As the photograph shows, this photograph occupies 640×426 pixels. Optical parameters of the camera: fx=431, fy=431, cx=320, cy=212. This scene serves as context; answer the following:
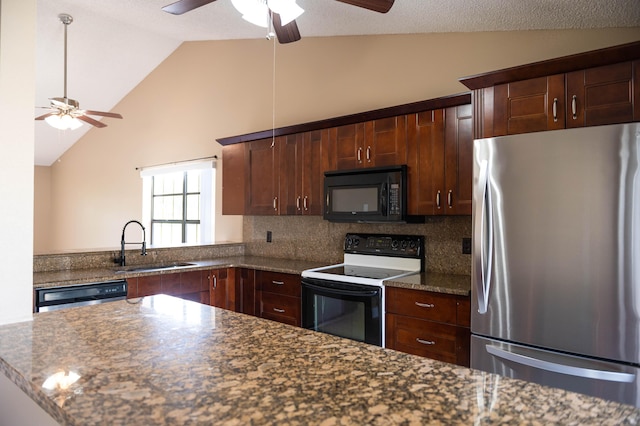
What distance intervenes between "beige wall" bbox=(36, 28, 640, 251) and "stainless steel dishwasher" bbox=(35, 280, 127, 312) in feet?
6.33

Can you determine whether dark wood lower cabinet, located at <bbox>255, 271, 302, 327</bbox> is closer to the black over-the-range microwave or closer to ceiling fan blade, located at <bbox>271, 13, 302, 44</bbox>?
the black over-the-range microwave

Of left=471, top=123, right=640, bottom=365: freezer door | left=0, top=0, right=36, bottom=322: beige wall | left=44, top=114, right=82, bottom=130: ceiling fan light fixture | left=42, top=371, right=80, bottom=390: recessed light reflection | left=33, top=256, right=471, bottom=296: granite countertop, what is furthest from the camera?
left=44, top=114, right=82, bottom=130: ceiling fan light fixture

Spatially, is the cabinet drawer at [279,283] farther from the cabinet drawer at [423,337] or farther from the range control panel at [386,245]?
the cabinet drawer at [423,337]

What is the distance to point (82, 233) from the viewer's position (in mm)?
7598

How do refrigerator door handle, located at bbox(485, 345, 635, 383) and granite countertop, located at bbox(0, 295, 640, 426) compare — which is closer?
granite countertop, located at bbox(0, 295, 640, 426)

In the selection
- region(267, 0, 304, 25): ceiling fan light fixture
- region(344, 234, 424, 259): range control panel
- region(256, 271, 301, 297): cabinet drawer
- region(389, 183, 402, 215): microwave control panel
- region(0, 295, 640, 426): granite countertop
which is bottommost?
region(256, 271, 301, 297): cabinet drawer

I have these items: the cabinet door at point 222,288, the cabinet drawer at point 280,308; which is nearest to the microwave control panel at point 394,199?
the cabinet drawer at point 280,308

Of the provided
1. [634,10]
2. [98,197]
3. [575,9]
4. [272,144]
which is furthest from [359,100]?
[98,197]

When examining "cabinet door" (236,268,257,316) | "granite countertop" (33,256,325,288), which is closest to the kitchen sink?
"granite countertop" (33,256,325,288)

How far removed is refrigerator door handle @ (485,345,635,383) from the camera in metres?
1.88

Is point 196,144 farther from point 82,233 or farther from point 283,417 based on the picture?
point 283,417

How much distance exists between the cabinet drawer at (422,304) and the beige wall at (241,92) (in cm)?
157

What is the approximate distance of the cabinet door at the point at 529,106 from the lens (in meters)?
2.20

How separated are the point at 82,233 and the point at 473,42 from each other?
23.3 ft
